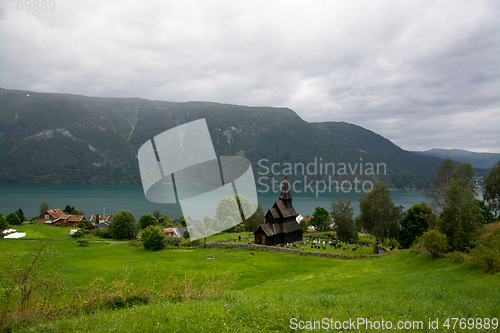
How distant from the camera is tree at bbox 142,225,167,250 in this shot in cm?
3307

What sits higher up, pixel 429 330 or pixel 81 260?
pixel 429 330

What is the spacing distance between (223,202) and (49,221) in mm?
44501

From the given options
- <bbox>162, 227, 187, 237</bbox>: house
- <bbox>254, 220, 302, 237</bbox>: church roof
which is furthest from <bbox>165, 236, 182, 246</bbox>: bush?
<bbox>162, 227, 187, 237</bbox>: house

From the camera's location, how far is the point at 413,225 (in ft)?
101

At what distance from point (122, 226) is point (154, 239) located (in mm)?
15220

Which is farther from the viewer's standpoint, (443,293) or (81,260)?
(81,260)

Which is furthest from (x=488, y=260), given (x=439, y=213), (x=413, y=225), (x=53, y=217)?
(x=53, y=217)

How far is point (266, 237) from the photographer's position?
→ 105ft

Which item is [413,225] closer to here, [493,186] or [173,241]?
[493,186]

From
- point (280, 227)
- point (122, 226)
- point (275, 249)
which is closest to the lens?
point (275, 249)

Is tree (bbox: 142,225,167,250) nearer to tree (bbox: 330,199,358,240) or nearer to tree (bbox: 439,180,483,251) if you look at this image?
tree (bbox: 330,199,358,240)

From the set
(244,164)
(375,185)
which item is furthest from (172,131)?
(375,185)

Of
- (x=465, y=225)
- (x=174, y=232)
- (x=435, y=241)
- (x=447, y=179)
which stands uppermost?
(x=447, y=179)

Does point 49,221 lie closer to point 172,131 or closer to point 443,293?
point 172,131
